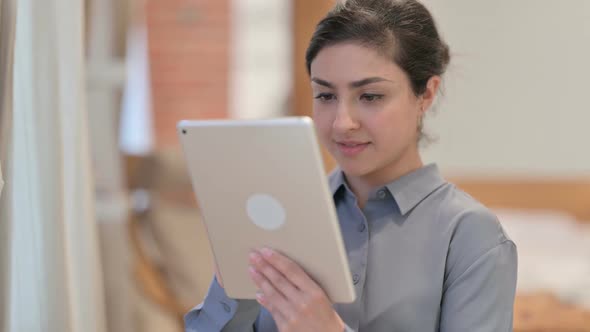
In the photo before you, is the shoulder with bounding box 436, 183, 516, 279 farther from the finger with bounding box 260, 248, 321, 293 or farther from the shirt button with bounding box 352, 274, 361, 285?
the finger with bounding box 260, 248, 321, 293

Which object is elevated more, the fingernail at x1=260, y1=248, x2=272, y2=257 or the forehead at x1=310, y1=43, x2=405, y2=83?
the forehead at x1=310, y1=43, x2=405, y2=83

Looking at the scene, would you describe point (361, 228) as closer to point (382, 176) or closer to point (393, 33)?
point (382, 176)

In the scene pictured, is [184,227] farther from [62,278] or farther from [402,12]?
[402,12]

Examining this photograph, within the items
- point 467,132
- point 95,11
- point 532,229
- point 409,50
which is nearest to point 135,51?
point 95,11

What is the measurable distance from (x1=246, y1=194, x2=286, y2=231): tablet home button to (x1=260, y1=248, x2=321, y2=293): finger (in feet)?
0.12

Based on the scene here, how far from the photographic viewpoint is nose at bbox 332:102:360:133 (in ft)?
3.34

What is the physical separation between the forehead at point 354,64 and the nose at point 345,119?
1.5 inches

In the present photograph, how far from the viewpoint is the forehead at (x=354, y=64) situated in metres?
1.03

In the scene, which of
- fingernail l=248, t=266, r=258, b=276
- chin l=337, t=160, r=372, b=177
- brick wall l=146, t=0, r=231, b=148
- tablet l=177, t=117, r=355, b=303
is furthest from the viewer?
brick wall l=146, t=0, r=231, b=148

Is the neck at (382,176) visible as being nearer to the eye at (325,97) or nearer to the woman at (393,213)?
the woman at (393,213)

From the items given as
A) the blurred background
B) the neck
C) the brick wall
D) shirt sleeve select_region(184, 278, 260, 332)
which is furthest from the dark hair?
the brick wall

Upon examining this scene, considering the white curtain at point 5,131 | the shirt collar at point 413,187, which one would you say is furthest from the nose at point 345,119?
the white curtain at point 5,131

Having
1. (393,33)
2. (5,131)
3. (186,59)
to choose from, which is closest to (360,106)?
(393,33)

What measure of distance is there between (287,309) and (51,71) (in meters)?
0.54
